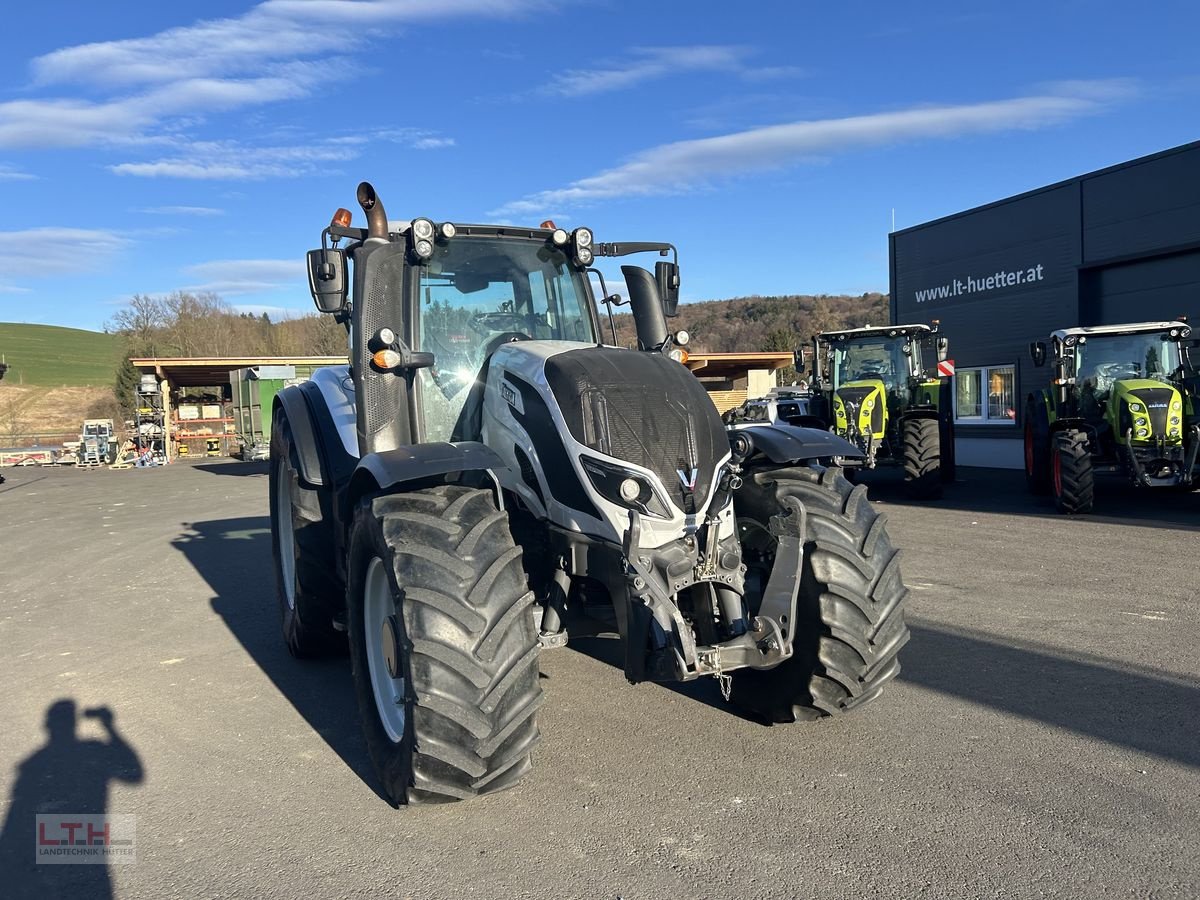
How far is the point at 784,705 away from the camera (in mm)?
4055

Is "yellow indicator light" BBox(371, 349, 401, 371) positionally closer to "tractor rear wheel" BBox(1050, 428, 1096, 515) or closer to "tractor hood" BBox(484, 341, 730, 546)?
"tractor hood" BBox(484, 341, 730, 546)

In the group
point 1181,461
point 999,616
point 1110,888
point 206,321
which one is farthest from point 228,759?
point 206,321

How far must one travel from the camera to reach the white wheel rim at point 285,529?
5957 mm

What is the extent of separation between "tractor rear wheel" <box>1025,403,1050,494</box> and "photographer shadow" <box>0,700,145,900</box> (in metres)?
11.6

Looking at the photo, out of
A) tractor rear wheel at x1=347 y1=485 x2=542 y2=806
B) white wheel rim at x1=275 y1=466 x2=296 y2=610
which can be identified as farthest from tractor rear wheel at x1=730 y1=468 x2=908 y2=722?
white wheel rim at x1=275 y1=466 x2=296 y2=610

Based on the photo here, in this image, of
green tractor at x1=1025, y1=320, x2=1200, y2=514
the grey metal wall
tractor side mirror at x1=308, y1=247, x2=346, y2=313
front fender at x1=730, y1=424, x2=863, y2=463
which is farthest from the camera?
the grey metal wall

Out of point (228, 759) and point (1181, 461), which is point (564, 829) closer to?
point (228, 759)

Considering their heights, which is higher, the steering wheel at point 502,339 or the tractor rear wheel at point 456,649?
the steering wheel at point 502,339

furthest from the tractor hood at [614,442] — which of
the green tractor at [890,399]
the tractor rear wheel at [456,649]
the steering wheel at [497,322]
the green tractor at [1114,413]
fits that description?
the green tractor at [890,399]

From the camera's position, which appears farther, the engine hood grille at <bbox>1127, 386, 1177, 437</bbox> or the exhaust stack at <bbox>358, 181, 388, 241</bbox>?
the engine hood grille at <bbox>1127, 386, 1177, 437</bbox>

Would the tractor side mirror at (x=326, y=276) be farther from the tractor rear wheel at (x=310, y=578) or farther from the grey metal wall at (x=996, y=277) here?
the grey metal wall at (x=996, y=277)

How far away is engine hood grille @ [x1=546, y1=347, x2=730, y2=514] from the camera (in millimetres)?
3623

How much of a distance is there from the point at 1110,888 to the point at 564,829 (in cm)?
175

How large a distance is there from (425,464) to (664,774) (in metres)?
1.58
